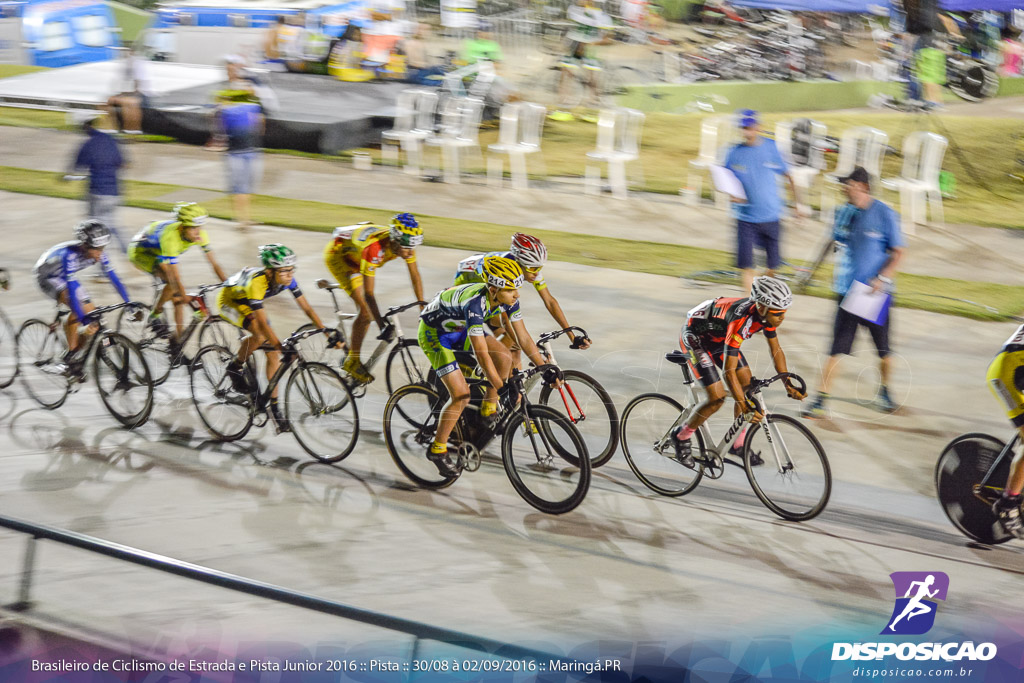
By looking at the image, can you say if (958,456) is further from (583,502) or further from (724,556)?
(583,502)

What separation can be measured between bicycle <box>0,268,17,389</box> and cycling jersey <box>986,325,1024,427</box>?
731cm

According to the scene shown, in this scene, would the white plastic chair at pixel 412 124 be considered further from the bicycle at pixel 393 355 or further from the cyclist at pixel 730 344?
the cyclist at pixel 730 344

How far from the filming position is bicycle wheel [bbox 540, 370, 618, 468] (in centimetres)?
630

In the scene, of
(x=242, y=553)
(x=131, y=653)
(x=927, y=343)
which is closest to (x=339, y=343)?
(x=242, y=553)

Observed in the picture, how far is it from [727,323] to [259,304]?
312 cm

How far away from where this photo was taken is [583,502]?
6.12 meters

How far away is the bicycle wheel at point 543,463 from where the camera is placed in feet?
18.9

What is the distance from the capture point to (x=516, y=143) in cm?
1473

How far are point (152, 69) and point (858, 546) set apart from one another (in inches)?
711

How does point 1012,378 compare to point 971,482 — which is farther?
point 971,482

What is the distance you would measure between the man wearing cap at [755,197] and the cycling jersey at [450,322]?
140 inches

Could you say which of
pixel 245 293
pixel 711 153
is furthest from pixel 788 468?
pixel 711 153

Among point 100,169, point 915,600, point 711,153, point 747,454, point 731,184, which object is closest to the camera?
point 915,600

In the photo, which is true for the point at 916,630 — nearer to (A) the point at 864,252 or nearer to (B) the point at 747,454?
(B) the point at 747,454
